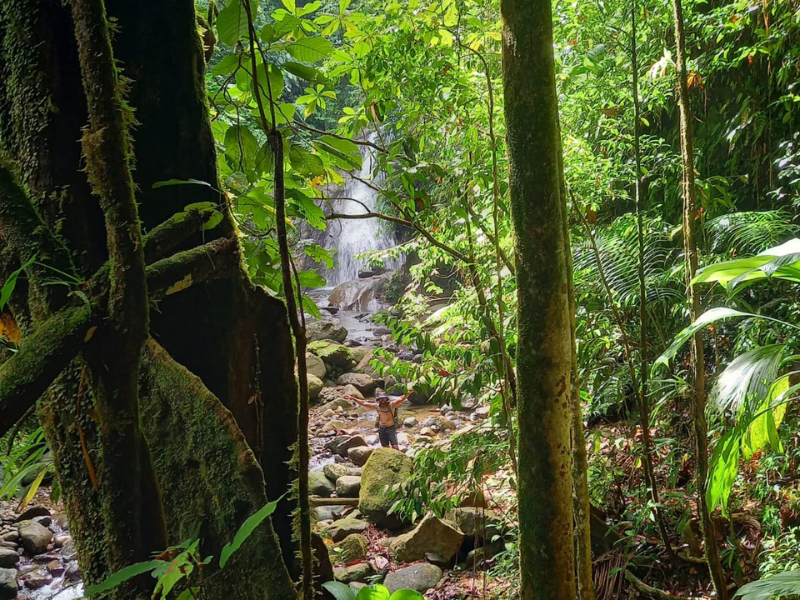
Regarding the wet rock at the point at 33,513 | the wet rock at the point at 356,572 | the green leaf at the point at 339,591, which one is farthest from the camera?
the wet rock at the point at 33,513

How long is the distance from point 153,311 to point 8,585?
4.63 meters

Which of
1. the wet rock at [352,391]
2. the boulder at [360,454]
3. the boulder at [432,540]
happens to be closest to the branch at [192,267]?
the boulder at [432,540]

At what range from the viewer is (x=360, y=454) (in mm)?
6734

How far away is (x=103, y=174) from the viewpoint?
965mm

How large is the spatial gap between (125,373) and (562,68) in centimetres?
287

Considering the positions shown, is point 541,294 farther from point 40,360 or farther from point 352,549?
point 352,549

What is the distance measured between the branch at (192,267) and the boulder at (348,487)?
4.77 metres

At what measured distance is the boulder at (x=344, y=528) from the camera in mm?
4465

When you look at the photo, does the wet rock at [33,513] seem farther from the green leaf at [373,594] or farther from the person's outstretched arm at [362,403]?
the green leaf at [373,594]

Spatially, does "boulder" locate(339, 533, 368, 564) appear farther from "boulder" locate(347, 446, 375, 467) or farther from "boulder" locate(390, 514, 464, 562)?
"boulder" locate(347, 446, 375, 467)

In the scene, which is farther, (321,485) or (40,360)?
(321,485)

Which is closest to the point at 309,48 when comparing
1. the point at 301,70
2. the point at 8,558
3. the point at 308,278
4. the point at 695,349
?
the point at 301,70

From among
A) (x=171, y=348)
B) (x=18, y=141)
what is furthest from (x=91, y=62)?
(x=171, y=348)

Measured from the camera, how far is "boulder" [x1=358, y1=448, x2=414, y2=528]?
15.5ft
